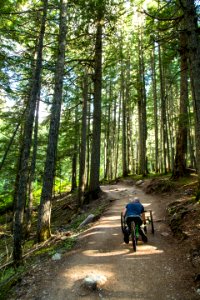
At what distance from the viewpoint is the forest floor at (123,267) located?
203 inches

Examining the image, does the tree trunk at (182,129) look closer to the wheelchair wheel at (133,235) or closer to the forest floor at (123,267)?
the forest floor at (123,267)

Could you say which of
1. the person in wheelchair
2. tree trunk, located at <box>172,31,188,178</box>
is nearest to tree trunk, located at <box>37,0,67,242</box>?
the person in wheelchair

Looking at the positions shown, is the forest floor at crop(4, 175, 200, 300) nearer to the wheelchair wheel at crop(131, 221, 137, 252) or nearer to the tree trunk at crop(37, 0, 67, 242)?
the wheelchair wheel at crop(131, 221, 137, 252)

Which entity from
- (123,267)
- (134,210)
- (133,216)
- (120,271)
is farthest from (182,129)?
(120,271)

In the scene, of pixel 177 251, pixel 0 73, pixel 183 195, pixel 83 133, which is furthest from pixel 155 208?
pixel 0 73

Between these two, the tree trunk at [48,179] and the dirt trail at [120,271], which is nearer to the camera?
the dirt trail at [120,271]

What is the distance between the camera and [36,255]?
25.0 ft

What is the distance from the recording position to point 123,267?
6070 mm

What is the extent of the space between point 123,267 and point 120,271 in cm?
19

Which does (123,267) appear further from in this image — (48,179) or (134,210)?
(48,179)

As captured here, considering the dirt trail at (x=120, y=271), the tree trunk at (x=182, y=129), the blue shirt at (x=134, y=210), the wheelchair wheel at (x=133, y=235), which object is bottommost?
the dirt trail at (x=120, y=271)

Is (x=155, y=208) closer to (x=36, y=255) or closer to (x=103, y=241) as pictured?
(x=103, y=241)

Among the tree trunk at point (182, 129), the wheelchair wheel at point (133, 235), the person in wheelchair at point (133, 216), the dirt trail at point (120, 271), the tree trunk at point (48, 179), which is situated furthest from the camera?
the tree trunk at point (182, 129)

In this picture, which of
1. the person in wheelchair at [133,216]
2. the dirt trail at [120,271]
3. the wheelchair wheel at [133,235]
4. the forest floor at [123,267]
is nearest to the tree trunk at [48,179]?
the forest floor at [123,267]
